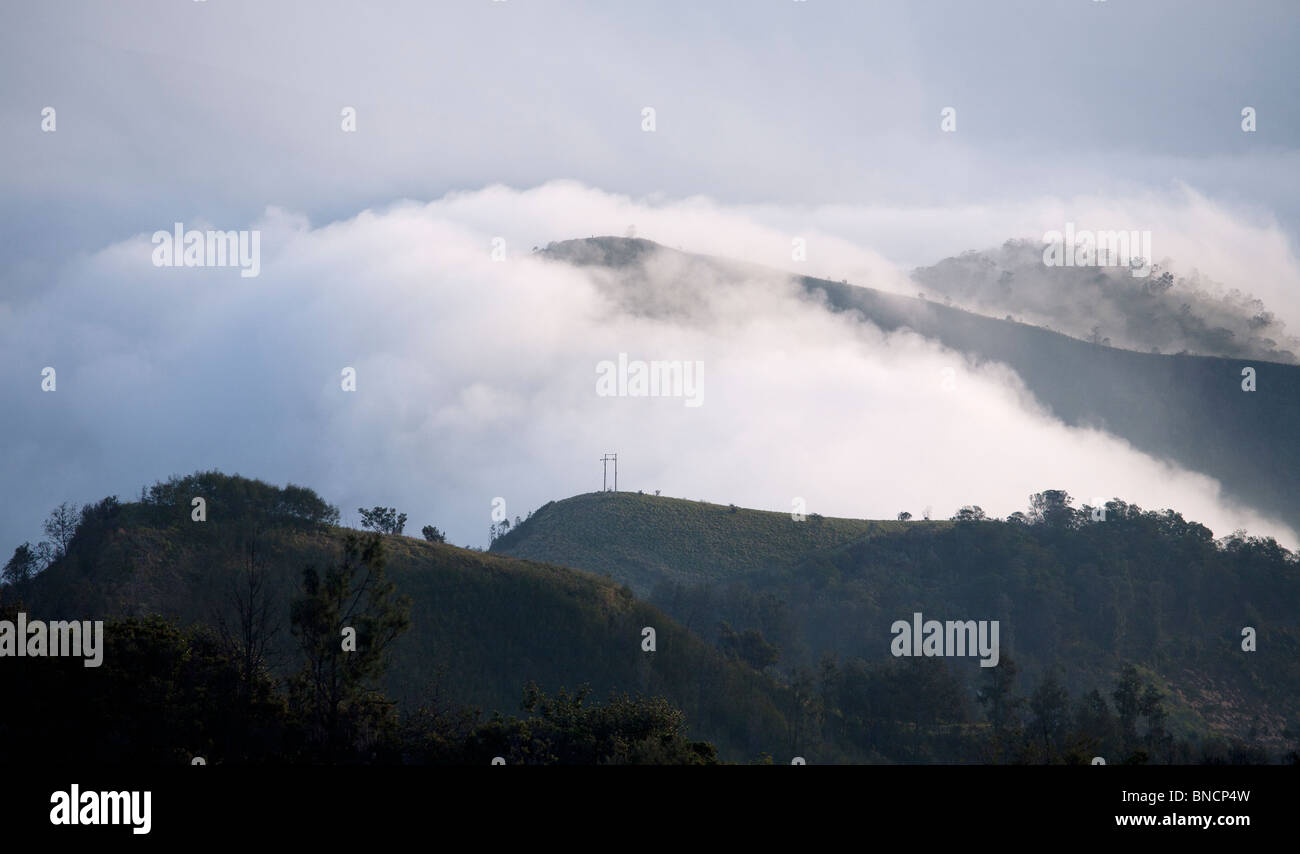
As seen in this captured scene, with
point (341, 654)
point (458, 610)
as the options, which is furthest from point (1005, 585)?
point (341, 654)

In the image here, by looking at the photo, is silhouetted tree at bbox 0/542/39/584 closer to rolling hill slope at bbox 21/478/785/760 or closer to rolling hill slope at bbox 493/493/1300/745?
rolling hill slope at bbox 21/478/785/760

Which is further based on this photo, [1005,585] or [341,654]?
[1005,585]

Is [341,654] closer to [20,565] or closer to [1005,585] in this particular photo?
[20,565]

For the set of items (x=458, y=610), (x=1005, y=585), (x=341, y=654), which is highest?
(x=341, y=654)

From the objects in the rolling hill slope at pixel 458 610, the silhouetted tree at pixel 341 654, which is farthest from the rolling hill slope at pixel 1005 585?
the silhouetted tree at pixel 341 654

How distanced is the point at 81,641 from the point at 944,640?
116 m

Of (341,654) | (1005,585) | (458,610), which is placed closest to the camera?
(341,654)

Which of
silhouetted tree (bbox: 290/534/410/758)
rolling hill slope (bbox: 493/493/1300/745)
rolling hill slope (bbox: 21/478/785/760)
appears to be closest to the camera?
silhouetted tree (bbox: 290/534/410/758)

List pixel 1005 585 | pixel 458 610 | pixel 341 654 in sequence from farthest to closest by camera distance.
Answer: pixel 1005 585 < pixel 458 610 < pixel 341 654

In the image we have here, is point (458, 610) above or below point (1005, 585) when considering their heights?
above

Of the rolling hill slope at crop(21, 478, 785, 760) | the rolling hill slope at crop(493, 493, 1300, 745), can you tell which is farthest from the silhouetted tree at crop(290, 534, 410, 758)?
the rolling hill slope at crop(493, 493, 1300, 745)
